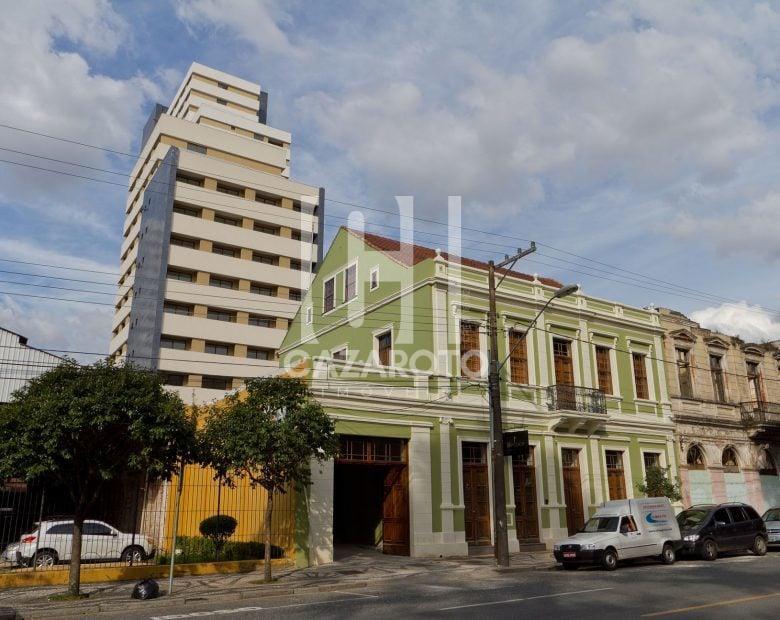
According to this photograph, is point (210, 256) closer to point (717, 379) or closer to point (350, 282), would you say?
point (350, 282)

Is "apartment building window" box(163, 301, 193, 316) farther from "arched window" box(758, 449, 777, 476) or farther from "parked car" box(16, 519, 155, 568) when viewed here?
"arched window" box(758, 449, 777, 476)

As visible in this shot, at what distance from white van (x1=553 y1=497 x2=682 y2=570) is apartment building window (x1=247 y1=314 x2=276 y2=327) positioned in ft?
128

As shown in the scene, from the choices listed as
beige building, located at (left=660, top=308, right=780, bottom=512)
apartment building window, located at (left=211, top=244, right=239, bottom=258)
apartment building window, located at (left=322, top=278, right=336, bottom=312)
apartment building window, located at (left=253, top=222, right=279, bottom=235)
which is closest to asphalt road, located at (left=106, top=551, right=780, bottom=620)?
beige building, located at (left=660, top=308, right=780, bottom=512)

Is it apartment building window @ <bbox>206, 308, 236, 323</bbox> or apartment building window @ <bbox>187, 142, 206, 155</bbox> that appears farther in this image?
apartment building window @ <bbox>187, 142, 206, 155</bbox>

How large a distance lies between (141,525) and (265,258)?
1567 inches

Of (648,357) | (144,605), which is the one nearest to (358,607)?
(144,605)

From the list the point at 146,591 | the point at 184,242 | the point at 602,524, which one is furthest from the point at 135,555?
the point at 184,242

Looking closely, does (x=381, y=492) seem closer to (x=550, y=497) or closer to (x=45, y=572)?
(x=550, y=497)

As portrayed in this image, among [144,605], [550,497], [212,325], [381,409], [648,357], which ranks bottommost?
[144,605]

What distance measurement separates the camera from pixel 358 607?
1227cm

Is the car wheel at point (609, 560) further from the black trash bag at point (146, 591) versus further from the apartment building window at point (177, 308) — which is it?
the apartment building window at point (177, 308)

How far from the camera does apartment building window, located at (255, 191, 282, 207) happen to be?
193 ft

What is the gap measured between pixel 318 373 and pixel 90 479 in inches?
335

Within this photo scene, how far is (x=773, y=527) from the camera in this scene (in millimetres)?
24016
